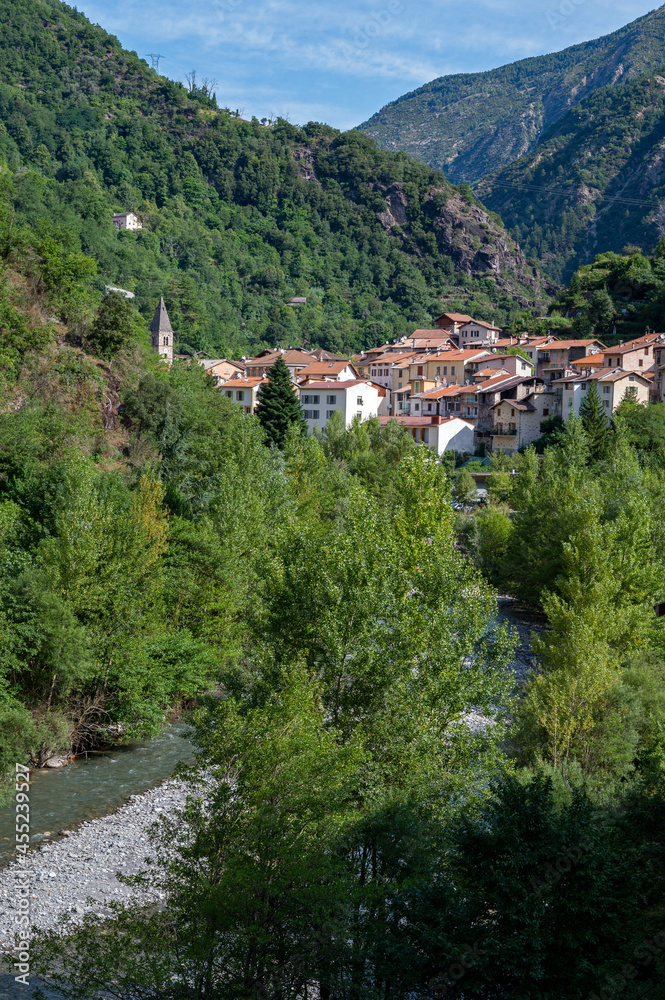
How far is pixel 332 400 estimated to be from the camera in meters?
80.2

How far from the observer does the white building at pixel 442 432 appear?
77.6 m

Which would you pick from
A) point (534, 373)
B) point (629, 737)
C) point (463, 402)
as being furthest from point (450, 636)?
point (534, 373)

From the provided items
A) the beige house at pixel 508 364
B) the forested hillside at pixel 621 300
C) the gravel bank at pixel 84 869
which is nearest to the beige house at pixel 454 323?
the forested hillside at pixel 621 300

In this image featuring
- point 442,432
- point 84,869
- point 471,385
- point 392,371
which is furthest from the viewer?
point 392,371

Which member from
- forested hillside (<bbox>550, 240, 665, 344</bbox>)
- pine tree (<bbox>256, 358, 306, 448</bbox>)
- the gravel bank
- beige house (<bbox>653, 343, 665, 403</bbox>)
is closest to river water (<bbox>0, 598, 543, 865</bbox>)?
the gravel bank

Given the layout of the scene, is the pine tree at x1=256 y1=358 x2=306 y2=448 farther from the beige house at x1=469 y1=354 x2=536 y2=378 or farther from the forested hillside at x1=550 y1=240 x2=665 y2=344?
the forested hillside at x1=550 y1=240 x2=665 y2=344

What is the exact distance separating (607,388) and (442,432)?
1471 centimetres

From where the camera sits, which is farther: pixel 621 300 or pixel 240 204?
pixel 240 204

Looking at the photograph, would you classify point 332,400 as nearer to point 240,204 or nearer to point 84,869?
point 84,869

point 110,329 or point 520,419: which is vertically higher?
point 110,329

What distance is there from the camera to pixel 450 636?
18.8 metres

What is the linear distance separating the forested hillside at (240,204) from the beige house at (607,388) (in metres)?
56.6

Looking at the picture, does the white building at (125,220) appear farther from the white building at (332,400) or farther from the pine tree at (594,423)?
the pine tree at (594,423)

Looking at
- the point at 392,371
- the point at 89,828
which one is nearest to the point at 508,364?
the point at 392,371
